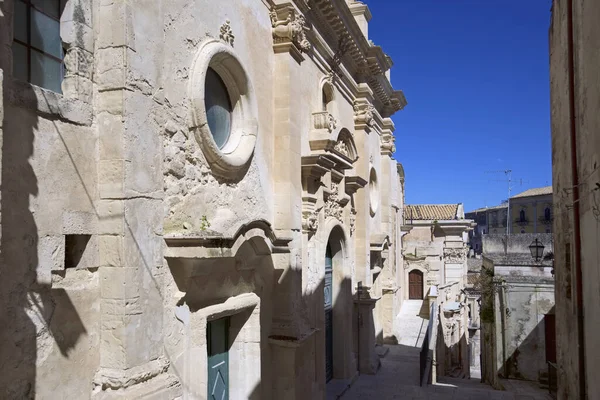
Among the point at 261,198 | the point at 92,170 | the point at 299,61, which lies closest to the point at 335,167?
the point at 299,61

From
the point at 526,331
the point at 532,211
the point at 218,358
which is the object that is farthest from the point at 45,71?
the point at 532,211

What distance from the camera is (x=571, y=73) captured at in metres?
6.26

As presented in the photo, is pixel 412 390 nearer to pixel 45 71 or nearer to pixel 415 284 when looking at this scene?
pixel 45 71

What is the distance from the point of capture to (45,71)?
162 inches

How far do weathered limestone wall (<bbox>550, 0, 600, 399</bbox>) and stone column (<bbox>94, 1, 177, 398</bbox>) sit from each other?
427cm

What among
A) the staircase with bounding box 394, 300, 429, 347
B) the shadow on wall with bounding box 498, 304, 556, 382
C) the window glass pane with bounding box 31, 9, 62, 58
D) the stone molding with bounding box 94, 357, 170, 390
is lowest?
the staircase with bounding box 394, 300, 429, 347

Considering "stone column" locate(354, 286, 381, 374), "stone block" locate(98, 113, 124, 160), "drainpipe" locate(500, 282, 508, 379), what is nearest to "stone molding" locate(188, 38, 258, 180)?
"stone block" locate(98, 113, 124, 160)

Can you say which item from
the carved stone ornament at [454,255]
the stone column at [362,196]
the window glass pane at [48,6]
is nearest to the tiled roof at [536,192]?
the carved stone ornament at [454,255]

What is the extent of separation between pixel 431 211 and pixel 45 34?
33.5 meters

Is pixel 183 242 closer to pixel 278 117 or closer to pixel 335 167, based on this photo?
pixel 278 117

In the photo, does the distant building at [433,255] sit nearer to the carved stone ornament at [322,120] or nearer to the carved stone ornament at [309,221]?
the carved stone ornament at [322,120]

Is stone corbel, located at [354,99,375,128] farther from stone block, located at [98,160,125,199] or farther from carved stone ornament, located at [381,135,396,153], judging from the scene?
stone block, located at [98,160,125,199]

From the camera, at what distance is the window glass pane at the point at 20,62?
150 inches

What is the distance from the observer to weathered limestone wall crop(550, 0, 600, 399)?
4809mm
